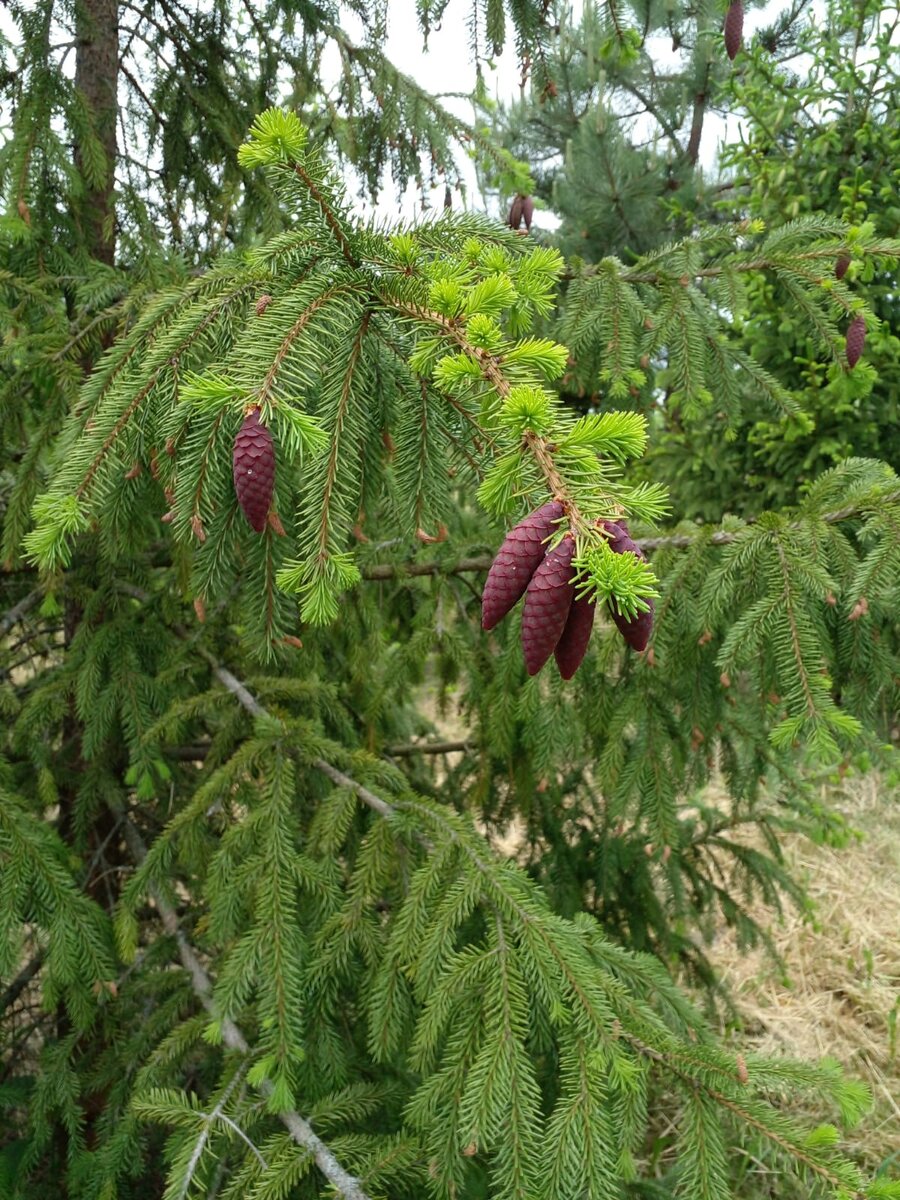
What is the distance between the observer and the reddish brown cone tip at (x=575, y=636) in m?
0.77

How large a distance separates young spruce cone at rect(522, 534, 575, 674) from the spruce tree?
3cm

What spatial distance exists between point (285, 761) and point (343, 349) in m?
0.94

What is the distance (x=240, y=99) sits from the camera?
2.65 meters

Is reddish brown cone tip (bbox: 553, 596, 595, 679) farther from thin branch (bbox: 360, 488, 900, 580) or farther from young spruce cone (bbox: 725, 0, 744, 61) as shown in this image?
young spruce cone (bbox: 725, 0, 744, 61)

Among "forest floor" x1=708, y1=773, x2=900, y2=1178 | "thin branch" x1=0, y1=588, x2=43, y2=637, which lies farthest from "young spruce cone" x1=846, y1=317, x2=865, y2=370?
"forest floor" x1=708, y1=773, x2=900, y2=1178

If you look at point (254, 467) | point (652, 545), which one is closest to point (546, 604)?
point (254, 467)

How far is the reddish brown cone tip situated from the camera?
77 cm

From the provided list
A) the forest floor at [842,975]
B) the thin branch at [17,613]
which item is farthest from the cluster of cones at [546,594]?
the forest floor at [842,975]

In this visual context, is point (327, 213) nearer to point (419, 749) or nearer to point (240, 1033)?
point (240, 1033)

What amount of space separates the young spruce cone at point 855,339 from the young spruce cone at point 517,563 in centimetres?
139

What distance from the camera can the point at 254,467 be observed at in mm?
818

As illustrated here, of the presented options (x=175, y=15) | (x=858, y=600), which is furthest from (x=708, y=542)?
(x=175, y=15)

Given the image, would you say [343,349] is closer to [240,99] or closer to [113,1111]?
[113,1111]

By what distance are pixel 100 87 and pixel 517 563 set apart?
2369mm
